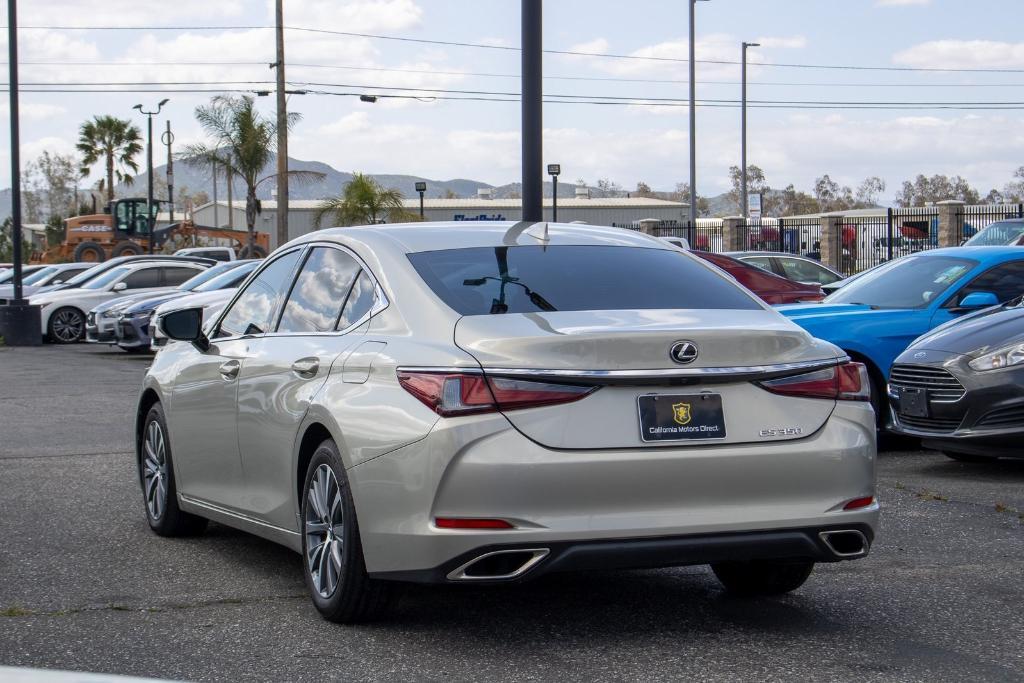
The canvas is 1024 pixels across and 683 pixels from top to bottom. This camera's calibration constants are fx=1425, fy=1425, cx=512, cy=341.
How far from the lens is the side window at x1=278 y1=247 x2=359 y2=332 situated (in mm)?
5754

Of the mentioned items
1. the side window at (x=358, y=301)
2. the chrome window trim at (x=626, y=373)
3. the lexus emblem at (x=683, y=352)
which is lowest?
the chrome window trim at (x=626, y=373)

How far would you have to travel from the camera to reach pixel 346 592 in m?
5.12

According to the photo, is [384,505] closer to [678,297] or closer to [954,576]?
[678,297]

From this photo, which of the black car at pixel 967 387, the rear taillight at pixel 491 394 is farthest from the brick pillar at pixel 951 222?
the rear taillight at pixel 491 394

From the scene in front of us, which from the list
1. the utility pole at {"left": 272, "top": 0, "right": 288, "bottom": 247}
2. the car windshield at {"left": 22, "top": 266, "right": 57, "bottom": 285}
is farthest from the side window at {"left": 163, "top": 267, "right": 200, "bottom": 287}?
the utility pole at {"left": 272, "top": 0, "right": 288, "bottom": 247}

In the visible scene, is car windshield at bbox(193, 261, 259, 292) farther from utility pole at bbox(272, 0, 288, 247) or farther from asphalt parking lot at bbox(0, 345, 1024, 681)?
utility pole at bbox(272, 0, 288, 247)

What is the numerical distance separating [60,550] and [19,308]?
2083cm

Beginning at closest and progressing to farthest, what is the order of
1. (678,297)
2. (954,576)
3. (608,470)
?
(608,470)
(678,297)
(954,576)

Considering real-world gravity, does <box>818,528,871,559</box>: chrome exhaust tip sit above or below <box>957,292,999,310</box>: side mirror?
below

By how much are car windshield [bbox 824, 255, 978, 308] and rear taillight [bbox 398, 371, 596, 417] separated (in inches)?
270

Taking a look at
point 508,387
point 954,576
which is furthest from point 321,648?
point 954,576

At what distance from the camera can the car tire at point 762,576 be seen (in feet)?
18.5

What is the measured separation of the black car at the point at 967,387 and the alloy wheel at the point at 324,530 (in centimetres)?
506

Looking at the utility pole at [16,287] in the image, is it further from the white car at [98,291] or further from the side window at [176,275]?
the side window at [176,275]
